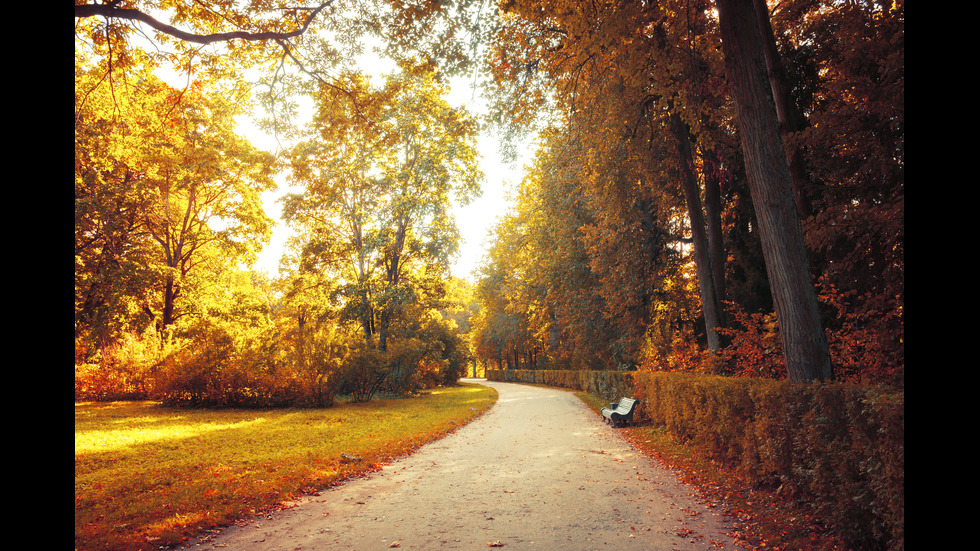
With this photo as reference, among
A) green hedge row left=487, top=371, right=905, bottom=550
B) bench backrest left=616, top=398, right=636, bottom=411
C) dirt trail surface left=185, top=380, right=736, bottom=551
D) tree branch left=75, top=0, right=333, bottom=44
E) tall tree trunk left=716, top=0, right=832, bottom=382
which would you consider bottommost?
bench backrest left=616, top=398, right=636, bottom=411

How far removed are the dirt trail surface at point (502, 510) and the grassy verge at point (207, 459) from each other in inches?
22.6

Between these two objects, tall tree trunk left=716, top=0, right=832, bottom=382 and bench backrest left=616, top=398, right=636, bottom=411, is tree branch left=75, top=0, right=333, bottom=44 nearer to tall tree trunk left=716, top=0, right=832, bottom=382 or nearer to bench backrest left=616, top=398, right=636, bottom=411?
tall tree trunk left=716, top=0, right=832, bottom=382

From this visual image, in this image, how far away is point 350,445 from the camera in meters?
Answer: 10.4

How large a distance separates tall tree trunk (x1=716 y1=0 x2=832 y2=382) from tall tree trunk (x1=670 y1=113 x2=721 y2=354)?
252 inches

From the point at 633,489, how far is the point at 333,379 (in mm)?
14486

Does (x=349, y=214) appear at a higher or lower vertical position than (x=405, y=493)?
higher

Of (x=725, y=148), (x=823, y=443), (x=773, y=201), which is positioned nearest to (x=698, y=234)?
(x=725, y=148)

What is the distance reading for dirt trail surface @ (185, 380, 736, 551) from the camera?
4.68 meters

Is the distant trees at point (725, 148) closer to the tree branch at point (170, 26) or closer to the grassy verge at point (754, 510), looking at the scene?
the grassy verge at point (754, 510)

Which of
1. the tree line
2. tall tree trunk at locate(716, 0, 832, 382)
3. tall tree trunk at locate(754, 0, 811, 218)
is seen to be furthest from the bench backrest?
tall tree trunk at locate(716, 0, 832, 382)

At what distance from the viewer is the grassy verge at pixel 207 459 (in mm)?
5473
